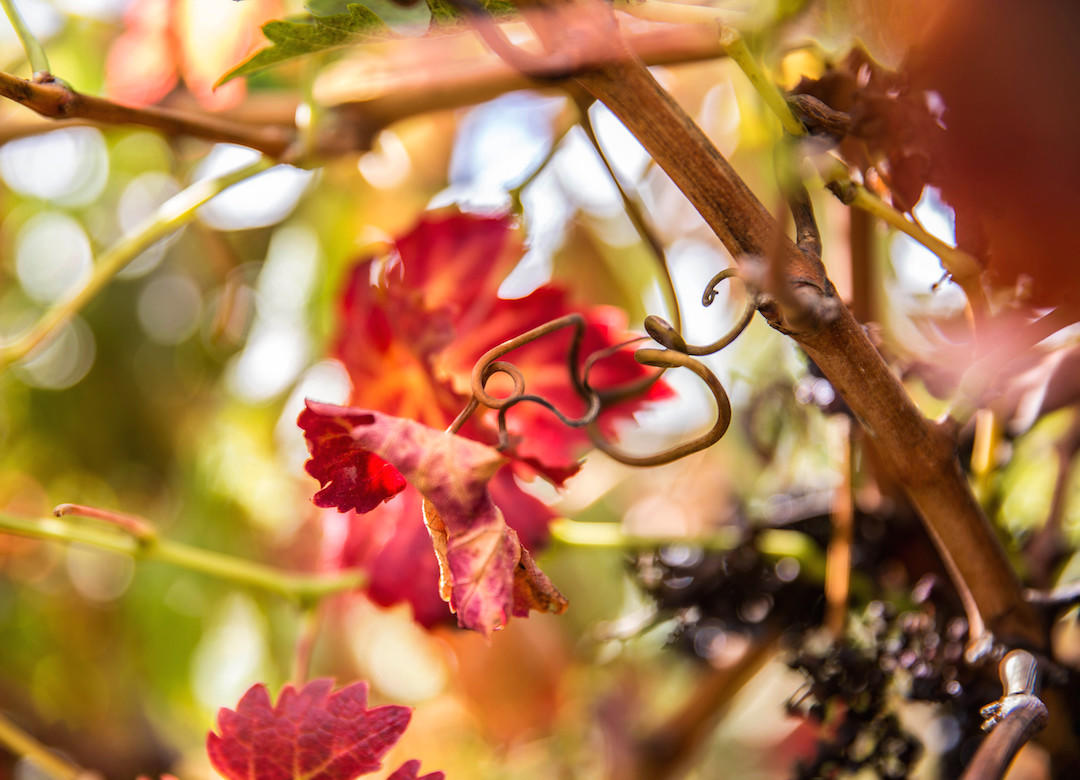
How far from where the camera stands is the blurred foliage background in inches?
20.7

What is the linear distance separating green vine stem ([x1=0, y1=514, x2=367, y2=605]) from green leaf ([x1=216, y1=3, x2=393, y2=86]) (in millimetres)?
173

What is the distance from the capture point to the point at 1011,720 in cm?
19

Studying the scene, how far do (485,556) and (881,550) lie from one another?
21 cm

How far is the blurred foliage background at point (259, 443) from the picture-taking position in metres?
0.53

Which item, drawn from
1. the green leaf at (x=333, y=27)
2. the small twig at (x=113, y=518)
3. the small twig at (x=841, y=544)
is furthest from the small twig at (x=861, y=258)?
the small twig at (x=113, y=518)

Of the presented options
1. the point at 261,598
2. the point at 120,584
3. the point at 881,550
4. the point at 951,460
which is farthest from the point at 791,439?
the point at 120,584

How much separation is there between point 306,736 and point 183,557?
12 centimetres

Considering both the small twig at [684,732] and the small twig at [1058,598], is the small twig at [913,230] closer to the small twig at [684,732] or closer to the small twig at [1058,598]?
the small twig at [1058,598]

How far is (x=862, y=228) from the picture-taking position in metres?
0.32

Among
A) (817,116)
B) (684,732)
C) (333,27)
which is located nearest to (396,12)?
(333,27)

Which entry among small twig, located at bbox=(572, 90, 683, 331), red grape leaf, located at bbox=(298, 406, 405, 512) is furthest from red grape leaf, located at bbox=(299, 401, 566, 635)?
small twig, located at bbox=(572, 90, 683, 331)

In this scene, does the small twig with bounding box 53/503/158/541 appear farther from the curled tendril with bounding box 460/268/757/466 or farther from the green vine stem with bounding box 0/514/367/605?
the curled tendril with bounding box 460/268/757/466

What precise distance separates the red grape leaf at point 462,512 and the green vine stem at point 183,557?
17 cm

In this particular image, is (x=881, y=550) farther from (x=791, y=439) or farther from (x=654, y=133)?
(x=654, y=133)
